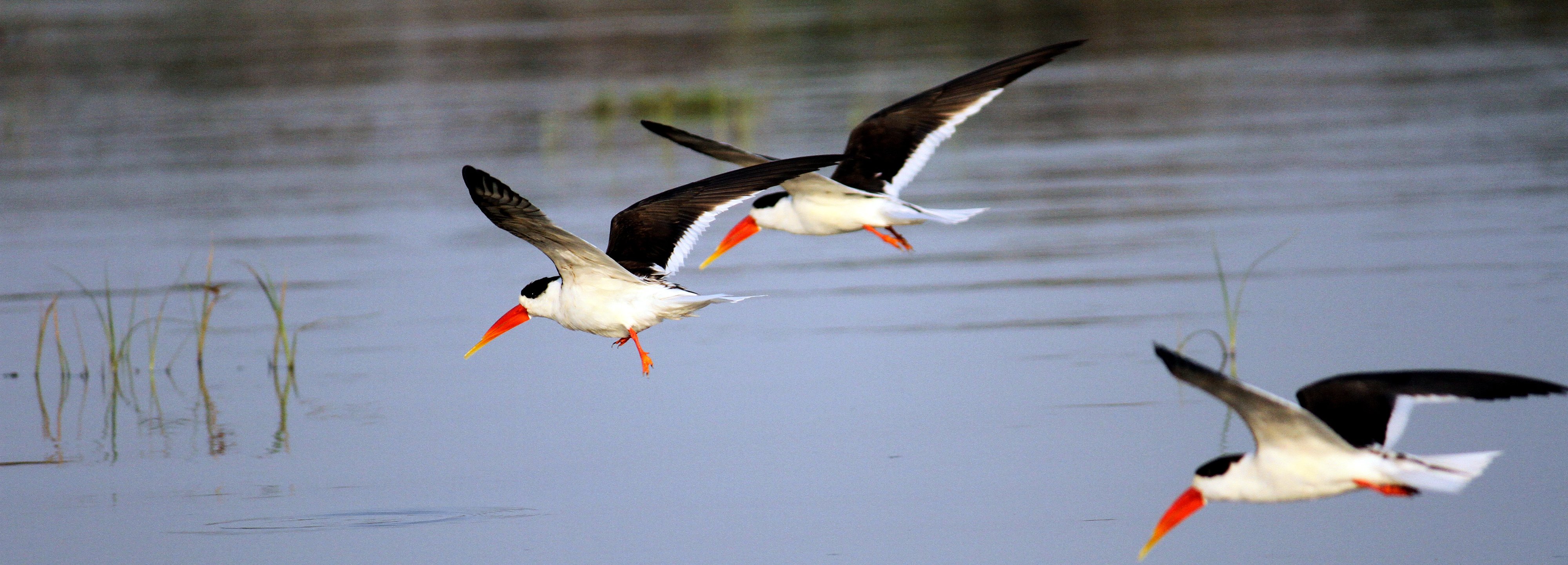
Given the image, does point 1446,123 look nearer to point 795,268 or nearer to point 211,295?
point 795,268

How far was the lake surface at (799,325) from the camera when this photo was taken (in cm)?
691

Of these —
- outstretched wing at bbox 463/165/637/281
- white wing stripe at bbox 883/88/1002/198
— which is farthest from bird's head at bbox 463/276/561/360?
white wing stripe at bbox 883/88/1002/198

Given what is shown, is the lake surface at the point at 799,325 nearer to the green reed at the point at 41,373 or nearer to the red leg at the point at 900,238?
the green reed at the point at 41,373

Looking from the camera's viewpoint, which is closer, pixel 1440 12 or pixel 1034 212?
pixel 1034 212

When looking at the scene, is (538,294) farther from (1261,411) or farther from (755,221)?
(1261,411)

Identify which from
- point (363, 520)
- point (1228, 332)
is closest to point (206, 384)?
point (363, 520)

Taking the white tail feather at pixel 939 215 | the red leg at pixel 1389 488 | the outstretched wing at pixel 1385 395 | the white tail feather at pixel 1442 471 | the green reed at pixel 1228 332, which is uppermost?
the white tail feather at pixel 939 215

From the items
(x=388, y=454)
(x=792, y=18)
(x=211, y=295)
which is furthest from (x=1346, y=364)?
(x=792, y=18)

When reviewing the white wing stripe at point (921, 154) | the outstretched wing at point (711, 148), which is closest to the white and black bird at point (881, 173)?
the white wing stripe at point (921, 154)

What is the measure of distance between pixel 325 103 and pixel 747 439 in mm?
17533

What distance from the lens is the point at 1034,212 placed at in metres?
13.5

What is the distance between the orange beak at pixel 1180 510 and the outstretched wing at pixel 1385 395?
1.46 ft

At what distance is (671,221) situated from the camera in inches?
305

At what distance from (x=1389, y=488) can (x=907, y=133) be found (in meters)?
4.16
